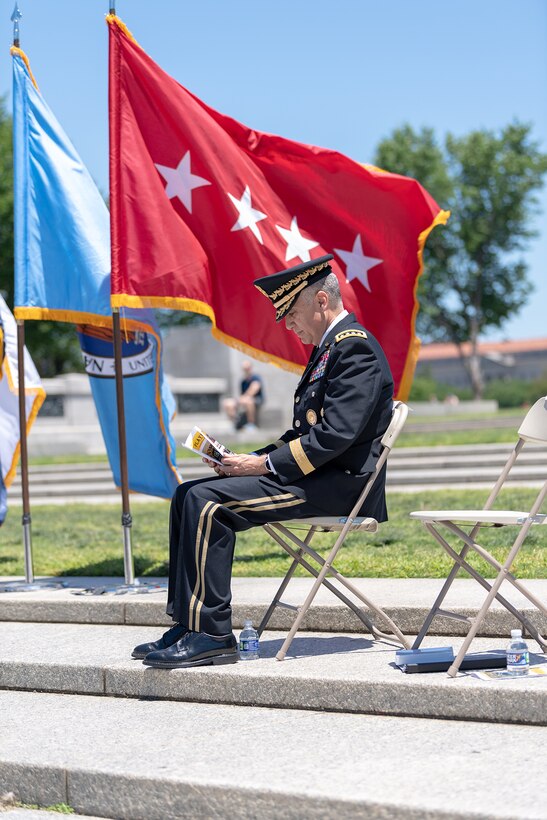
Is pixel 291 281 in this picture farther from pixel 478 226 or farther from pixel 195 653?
pixel 478 226

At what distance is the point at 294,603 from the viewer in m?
6.19

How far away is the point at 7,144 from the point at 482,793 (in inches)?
1788

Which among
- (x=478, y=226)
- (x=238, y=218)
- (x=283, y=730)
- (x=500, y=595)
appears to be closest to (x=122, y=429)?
(x=238, y=218)

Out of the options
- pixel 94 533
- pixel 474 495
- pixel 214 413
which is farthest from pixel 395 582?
pixel 214 413

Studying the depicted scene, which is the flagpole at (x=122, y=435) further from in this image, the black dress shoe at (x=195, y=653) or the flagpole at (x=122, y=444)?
the black dress shoe at (x=195, y=653)

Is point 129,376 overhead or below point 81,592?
overhead

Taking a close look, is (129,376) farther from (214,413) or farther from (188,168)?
(214,413)

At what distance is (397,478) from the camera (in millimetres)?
15273

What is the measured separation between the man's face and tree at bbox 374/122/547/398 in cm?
5918

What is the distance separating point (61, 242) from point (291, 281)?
8.94ft

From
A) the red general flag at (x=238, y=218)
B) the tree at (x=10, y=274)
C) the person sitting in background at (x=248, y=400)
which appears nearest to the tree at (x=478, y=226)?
the tree at (x=10, y=274)

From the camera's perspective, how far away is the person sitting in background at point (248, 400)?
997 inches

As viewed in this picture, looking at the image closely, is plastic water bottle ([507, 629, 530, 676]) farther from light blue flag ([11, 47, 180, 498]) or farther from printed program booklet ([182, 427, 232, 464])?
light blue flag ([11, 47, 180, 498])

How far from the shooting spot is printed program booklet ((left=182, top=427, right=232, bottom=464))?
5.19m
